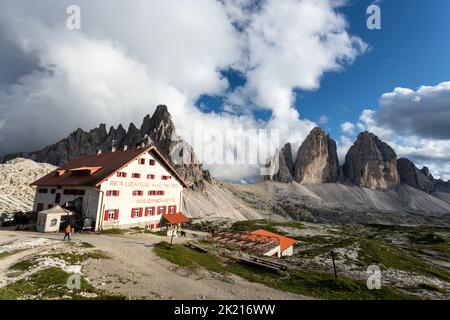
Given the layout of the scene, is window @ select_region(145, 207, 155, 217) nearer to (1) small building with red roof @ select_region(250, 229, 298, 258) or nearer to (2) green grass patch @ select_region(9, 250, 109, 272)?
(1) small building with red roof @ select_region(250, 229, 298, 258)

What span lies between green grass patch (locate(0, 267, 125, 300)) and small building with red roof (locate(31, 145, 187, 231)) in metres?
22.6

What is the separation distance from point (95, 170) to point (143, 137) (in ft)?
415

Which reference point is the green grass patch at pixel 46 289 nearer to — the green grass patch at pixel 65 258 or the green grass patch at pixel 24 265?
the green grass patch at pixel 24 265

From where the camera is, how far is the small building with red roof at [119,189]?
129 ft

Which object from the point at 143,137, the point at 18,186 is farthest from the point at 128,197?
the point at 143,137

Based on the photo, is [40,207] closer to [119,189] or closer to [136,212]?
[119,189]

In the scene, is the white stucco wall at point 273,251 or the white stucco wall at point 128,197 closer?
the white stucco wall at point 273,251

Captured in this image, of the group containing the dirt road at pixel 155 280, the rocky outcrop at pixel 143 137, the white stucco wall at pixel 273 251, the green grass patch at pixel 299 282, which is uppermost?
the rocky outcrop at pixel 143 137

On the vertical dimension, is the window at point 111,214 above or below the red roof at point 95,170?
below

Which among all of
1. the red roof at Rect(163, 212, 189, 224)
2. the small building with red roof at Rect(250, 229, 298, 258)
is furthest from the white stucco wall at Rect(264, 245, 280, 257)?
the red roof at Rect(163, 212, 189, 224)

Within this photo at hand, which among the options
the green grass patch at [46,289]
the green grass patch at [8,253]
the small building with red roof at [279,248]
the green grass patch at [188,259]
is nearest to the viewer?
the green grass patch at [46,289]

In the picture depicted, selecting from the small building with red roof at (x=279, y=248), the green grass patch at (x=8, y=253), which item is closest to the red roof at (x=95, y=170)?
the green grass patch at (x=8, y=253)

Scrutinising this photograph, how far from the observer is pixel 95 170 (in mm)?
43812

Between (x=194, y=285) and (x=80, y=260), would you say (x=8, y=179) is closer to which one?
(x=80, y=260)
